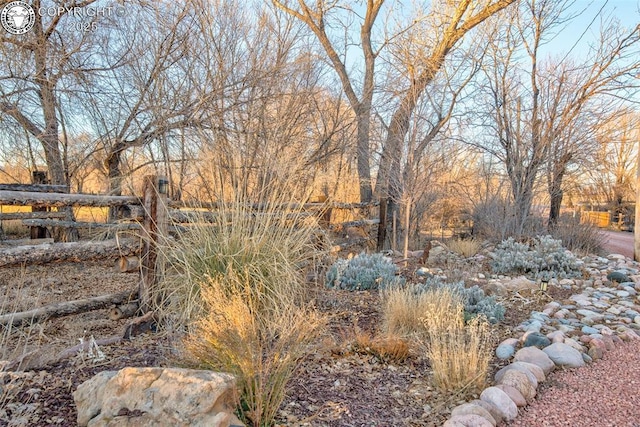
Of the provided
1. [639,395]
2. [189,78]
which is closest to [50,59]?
[189,78]

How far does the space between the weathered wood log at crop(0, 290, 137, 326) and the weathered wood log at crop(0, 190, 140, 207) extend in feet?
2.61

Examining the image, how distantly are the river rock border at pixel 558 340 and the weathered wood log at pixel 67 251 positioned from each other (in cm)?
284

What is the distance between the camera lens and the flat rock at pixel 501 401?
237cm

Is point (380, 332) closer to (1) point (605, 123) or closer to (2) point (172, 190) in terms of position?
(2) point (172, 190)

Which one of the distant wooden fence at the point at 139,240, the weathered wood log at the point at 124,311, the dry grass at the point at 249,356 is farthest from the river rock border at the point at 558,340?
the weathered wood log at the point at 124,311

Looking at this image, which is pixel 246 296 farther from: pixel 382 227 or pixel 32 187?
pixel 382 227

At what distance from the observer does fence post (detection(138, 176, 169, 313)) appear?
12.0ft

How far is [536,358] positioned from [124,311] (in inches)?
131

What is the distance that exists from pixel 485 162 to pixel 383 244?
130 inches

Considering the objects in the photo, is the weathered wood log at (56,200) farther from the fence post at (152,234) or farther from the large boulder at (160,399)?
the large boulder at (160,399)

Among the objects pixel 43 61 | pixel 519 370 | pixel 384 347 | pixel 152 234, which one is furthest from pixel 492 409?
pixel 43 61

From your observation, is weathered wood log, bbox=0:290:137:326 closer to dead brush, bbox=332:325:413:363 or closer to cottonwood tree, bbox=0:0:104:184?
dead brush, bbox=332:325:413:363

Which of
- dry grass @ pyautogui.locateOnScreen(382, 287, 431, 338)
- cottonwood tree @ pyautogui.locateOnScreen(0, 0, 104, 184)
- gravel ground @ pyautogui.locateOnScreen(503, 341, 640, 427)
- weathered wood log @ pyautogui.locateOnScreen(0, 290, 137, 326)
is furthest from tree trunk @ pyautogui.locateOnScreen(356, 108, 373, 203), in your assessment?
gravel ground @ pyautogui.locateOnScreen(503, 341, 640, 427)
